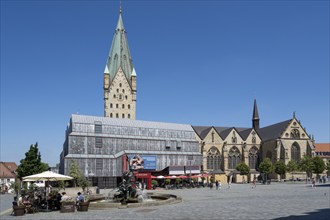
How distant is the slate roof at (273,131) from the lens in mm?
100525

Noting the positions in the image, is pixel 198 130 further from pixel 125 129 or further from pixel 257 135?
pixel 125 129

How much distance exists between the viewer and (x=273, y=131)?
105 m

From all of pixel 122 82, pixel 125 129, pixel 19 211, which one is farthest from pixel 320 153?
pixel 19 211

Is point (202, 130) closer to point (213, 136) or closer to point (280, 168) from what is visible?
point (213, 136)

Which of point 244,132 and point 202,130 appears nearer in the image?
point 202,130

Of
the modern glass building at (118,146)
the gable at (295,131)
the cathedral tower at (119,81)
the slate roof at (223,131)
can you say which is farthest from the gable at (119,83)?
the gable at (295,131)

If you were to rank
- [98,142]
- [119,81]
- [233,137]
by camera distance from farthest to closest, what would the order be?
[119,81] → [233,137] → [98,142]

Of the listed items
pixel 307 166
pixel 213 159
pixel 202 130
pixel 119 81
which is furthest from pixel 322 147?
pixel 119 81

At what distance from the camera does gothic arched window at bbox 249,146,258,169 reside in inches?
4131

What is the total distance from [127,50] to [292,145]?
57.2 meters

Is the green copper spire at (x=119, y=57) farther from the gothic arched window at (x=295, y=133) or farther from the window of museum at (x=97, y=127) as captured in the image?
the gothic arched window at (x=295, y=133)

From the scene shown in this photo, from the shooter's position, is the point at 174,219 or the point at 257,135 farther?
the point at 257,135

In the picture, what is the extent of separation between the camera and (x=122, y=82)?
11538cm

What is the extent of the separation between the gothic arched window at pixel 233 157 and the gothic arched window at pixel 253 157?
3973mm
